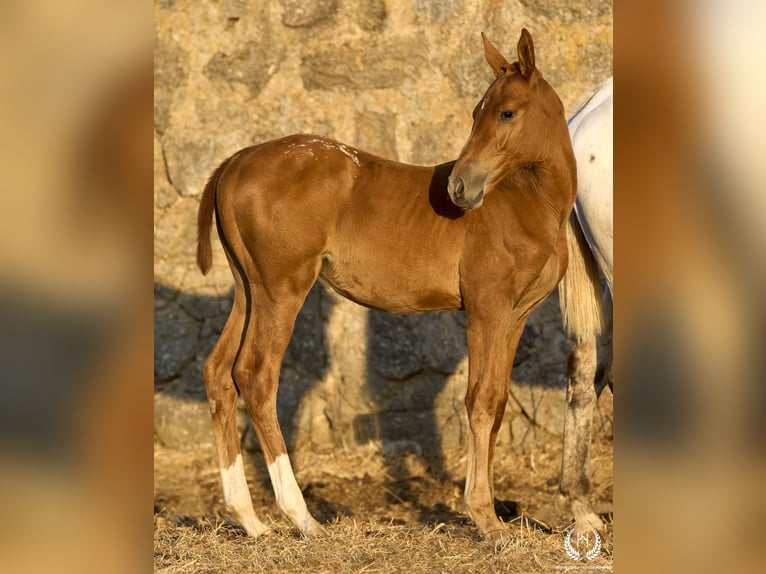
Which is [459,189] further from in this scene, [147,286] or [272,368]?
[147,286]

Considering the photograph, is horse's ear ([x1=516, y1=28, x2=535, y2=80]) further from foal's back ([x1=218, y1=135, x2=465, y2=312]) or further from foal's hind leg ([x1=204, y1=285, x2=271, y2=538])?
foal's hind leg ([x1=204, y1=285, x2=271, y2=538])

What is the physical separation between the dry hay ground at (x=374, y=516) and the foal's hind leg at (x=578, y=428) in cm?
13

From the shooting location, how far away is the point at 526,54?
10.7 ft

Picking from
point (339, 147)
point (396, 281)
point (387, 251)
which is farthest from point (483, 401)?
point (339, 147)

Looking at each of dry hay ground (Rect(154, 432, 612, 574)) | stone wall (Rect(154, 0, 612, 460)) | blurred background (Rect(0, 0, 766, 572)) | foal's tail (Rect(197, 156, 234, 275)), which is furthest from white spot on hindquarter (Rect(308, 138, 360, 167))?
blurred background (Rect(0, 0, 766, 572))

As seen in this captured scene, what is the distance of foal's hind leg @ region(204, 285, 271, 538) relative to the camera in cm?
357

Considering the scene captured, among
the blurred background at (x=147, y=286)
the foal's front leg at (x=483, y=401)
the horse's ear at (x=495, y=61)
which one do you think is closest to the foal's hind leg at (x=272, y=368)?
the foal's front leg at (x=483, y=401)

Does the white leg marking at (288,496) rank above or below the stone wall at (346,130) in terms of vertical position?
below

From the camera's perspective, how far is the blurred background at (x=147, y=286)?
1.07 meters

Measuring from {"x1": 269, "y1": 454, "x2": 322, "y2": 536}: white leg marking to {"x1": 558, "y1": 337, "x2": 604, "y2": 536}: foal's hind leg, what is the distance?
1.11m

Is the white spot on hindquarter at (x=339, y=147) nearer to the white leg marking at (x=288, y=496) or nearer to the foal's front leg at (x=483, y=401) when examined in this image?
the foal's front leg at (x=483, y=401)

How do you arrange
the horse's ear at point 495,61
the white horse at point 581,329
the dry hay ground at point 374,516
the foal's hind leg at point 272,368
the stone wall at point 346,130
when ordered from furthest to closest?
the stone wall at point 346,130
the white horse at point 581,329
the foal's hind leg at point 272,368
the horse's ear at point 495,61
the dry hay ground at point 374,516

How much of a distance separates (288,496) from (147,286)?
2488 millimetres

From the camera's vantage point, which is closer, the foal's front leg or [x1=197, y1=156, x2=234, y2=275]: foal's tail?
the foal's front leg
